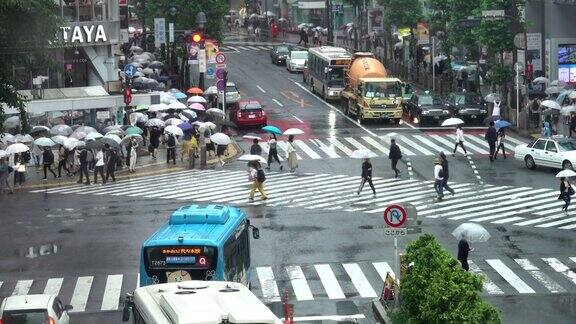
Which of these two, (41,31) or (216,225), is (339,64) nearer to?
(41,31)

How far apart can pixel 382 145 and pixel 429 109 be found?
701 cm

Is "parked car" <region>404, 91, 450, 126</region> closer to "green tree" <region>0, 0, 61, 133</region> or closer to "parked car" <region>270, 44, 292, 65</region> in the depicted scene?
"parked car" <region>270, 44, 292, 65</region>

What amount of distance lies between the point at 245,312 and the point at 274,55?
78.0m

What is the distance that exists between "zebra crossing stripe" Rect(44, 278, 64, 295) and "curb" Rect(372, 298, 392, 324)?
812 centimetres

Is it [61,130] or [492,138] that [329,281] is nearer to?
[492,138]

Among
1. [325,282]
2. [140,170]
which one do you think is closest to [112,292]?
[325,282]

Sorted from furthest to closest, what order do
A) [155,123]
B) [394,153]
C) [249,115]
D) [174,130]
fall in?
1. [249,115]
2. [155,123]
3. [174,130]
4. [394,153]

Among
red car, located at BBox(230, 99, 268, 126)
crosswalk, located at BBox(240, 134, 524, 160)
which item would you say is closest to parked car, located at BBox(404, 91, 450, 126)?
crosswalk, located at BBox(240, 134, 524, 160)

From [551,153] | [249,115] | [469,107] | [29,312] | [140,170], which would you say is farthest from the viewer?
[249,115]

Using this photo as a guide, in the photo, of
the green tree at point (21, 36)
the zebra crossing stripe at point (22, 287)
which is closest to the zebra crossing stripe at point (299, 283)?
the zebra crossing stripe at point (22, 287)

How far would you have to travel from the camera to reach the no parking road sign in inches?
1137

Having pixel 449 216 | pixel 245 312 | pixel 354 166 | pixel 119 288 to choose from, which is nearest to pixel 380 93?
pixel 354 166

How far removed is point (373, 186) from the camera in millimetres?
46531

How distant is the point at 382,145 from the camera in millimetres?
59031
